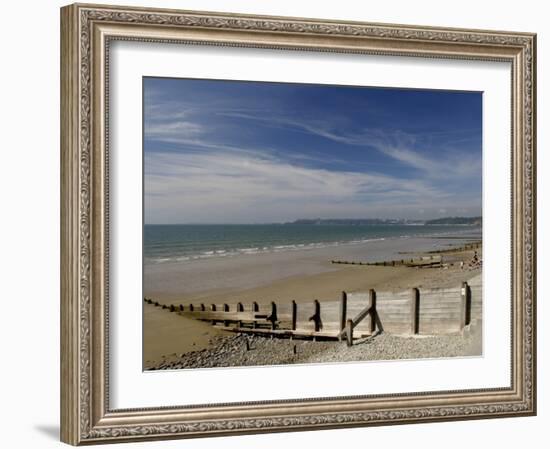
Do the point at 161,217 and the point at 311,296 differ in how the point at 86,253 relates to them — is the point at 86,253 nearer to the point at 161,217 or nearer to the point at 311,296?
the point at 161,217

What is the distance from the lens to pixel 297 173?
21.3 feet

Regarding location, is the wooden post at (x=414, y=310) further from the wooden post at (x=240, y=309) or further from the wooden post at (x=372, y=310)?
the wooden post at (x=240, y=309)

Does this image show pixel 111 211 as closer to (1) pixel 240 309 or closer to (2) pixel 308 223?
(1) pixel 240 309

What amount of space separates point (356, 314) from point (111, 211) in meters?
1.79

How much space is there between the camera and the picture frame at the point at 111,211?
588 centimetres

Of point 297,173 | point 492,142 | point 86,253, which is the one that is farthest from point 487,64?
point 86,253

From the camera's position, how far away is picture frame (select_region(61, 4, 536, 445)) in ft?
19.3

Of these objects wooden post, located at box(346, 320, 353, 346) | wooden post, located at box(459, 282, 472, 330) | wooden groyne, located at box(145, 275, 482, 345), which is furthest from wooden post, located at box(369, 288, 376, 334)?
wooden post, located at box(459, 282, 472, 330)

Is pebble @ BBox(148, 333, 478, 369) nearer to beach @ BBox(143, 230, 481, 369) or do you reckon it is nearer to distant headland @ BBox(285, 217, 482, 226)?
beach @ BBox(143, 230, 481, 369)

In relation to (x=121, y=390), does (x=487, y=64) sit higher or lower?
higher

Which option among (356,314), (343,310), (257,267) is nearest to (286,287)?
(257,267)

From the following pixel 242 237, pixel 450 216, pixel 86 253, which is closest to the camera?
pixel 86 253

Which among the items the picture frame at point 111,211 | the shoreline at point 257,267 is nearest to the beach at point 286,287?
the shoreline at point 257,267

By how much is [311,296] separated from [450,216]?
1111mm
